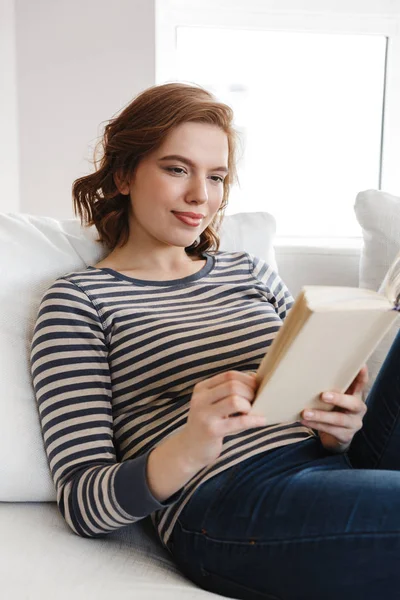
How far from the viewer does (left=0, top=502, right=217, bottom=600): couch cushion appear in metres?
0.87

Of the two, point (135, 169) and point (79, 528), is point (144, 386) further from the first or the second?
point (135, 169)

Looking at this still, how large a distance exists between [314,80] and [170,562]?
2.17 m

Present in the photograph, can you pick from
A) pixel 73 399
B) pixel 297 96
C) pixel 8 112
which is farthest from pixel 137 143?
pixel 297 96

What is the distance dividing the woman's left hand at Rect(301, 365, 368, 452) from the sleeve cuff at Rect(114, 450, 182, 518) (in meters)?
0.22

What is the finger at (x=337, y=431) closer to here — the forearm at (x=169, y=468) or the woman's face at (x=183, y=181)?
the forearm at (x=169, y=468)

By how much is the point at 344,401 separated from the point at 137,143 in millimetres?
599

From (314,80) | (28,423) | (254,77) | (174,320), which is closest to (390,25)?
(314,80)

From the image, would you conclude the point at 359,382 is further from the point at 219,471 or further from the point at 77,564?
the point at 77,564

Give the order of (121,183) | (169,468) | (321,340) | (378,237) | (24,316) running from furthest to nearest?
(378,237) < (121,183) < (24,316) < (169,468) < (321,340)

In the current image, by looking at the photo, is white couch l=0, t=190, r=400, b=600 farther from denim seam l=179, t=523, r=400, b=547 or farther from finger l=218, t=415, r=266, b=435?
finger l=218, t=415, r=266, b=435

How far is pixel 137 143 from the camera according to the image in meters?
1.25

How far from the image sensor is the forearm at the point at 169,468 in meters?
0.87

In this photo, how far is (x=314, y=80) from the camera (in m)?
2.76

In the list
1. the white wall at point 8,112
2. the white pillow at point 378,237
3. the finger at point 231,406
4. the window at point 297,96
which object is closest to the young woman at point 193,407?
the finger at point 231,406
